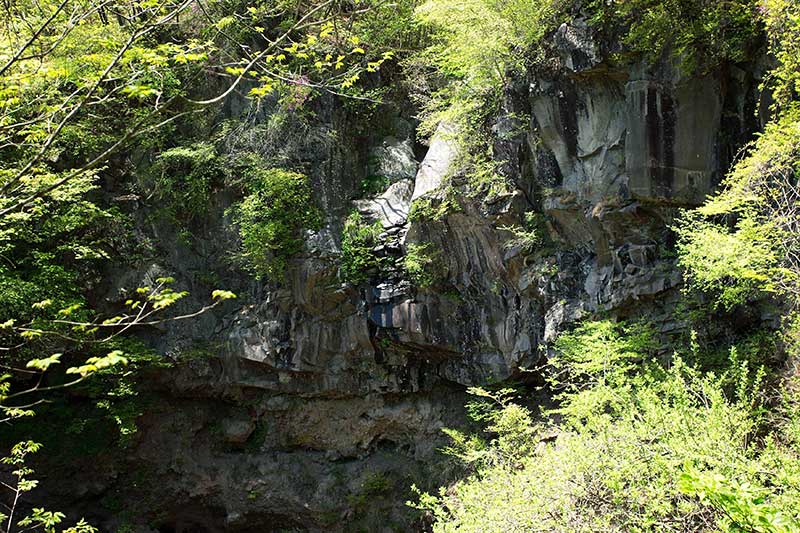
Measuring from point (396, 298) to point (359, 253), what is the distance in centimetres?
125

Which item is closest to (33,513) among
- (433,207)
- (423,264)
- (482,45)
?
(423,264)

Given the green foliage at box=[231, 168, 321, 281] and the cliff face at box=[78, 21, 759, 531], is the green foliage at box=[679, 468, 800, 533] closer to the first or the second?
the cliff face at box=[78, 21, 759, 531]

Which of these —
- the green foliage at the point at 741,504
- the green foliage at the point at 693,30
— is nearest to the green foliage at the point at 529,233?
the green foliage at the point at 693,30

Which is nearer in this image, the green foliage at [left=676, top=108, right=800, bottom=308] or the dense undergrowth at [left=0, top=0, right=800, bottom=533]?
the dense undergrowth at [left=0, top=0, right=800, bottom=533]

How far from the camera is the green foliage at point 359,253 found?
1166cm

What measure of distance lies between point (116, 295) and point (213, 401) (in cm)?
345

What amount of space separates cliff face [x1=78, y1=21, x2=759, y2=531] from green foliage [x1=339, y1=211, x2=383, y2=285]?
0.19 m

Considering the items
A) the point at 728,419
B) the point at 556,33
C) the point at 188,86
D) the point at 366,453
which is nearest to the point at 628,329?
the point at 728,419

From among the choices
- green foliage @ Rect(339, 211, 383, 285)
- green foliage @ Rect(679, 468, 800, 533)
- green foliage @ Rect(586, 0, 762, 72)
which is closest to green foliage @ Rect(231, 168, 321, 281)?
green foliage @ Rect(339, 211, 383, 285)

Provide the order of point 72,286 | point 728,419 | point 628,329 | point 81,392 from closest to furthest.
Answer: point 728,419
point 628,329
point 72,286
point 81,392

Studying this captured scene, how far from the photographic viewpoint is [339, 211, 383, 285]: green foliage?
11656 mm

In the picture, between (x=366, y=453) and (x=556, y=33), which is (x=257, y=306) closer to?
(x=366, y=453)

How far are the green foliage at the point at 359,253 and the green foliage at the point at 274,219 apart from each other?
84 cm

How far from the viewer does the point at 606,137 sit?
8.80 m
